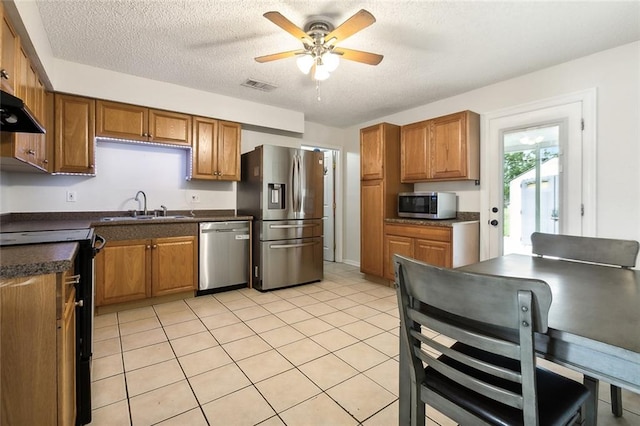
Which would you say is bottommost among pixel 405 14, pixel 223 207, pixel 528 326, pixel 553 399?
pixel 553 399

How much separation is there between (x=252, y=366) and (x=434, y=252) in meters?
2.29

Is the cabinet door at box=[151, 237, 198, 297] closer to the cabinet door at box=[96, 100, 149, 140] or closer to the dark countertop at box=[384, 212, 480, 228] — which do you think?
the cabinet door at box=[96, 100, 149, 140]

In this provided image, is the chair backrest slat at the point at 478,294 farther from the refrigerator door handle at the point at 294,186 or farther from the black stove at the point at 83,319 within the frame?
the refrigerator door handle at the point at 294,186

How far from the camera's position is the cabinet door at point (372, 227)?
12.9 ft

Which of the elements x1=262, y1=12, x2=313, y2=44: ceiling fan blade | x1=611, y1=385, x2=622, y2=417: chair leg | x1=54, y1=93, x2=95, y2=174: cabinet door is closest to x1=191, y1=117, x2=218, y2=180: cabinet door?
x1=54, y1=93, x2=95, y2=174: cabinet door

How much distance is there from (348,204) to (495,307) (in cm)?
450

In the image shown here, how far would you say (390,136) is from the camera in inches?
155

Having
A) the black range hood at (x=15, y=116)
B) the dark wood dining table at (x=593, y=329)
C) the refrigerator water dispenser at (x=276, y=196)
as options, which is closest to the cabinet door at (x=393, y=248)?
the refrigerator water dispenser at (x=276, y=196)

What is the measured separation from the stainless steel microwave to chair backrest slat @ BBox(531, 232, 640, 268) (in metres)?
1.61

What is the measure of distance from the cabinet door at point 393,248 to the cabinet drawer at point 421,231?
0.06 metres

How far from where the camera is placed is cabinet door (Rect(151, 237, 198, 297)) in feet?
10.1

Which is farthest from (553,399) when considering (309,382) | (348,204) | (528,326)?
(348,204)

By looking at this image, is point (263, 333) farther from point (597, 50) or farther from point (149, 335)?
point (597, 50)

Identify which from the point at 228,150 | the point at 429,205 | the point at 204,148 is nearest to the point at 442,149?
the point at 429,205
